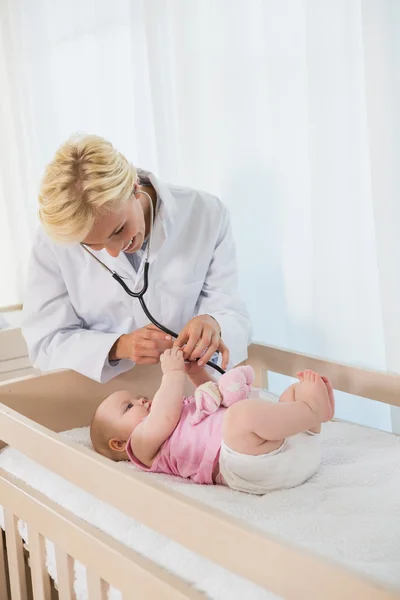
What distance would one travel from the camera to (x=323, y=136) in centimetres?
164

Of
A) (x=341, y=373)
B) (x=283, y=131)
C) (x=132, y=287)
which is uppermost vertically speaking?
(x=283, y=131)

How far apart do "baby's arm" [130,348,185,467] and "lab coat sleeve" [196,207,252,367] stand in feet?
0.98

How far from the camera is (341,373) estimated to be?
1.53 m

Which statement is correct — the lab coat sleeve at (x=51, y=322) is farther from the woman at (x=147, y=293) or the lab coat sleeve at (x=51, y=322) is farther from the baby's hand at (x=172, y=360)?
the baby's hand at (x=172, y=360)

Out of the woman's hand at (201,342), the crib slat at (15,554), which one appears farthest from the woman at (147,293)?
the crib slat at (15,554)

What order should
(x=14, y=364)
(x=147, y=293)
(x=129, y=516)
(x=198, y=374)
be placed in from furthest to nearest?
1. (x=14, y=364)
2. (x=147, y=293)
3. (x=198, y=374)
4. (x=129, y=516)

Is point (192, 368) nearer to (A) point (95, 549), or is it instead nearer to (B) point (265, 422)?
(B) point (265, 422)

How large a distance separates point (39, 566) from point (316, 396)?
582 millimetres

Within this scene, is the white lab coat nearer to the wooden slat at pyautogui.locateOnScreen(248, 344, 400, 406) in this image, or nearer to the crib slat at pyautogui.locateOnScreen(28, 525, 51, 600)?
the wooden slat at pyautogui.locateOnScreen(248, 344, 400, 406)

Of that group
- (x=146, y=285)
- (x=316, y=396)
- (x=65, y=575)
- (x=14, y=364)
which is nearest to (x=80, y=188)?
(x=146, y=285)

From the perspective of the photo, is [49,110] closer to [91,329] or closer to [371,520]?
[91,329]

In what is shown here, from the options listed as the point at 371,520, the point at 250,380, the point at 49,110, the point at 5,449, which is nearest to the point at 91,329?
the point at 5,449

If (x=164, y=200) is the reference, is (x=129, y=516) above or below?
below

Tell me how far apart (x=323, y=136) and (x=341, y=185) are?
12cm
